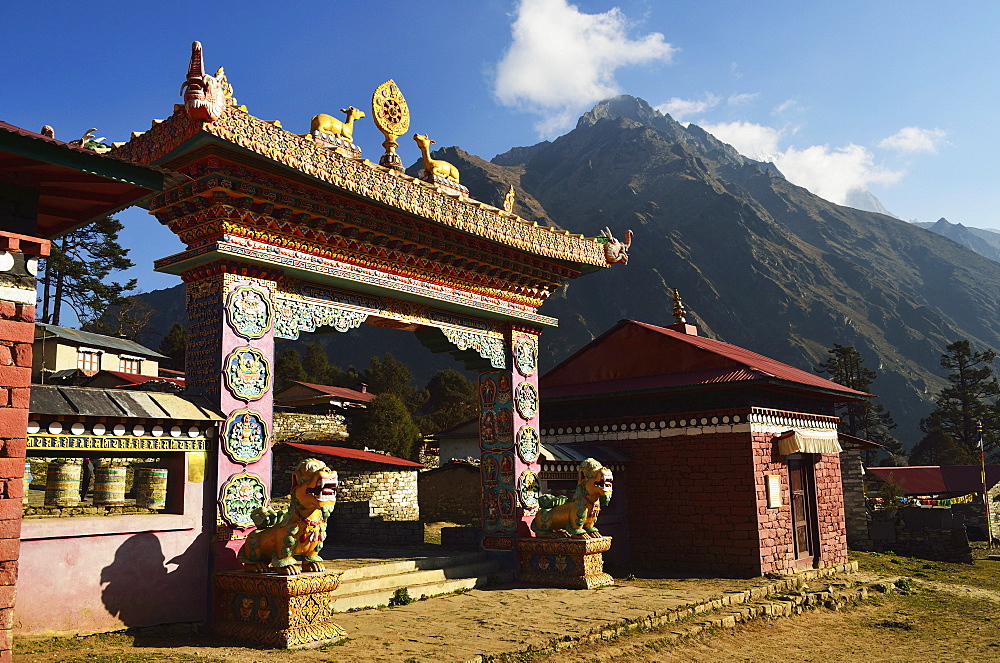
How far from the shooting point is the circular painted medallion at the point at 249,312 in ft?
29.0

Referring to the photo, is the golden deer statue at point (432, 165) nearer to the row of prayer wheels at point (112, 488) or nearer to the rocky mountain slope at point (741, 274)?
the row of prayer wheels at point (112, 488)

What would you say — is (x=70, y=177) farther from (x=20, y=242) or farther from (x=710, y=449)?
(x=710, y=449)

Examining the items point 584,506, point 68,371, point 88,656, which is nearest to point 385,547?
point 584,506

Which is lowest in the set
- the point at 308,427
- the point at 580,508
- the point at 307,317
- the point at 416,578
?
the point at 416,578

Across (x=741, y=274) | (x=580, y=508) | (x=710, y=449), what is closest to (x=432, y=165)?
(x=580, y=508)

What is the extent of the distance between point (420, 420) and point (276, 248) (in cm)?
4073

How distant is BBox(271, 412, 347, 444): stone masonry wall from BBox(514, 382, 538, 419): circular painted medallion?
23.1m

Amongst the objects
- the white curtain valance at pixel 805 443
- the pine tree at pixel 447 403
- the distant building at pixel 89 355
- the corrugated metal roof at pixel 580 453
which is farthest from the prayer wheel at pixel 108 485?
the pine tree at pixel 447 403

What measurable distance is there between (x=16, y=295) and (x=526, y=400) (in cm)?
841

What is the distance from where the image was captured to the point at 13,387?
18.7 feet

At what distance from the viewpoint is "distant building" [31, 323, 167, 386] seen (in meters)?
33.6

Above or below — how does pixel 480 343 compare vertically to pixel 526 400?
above

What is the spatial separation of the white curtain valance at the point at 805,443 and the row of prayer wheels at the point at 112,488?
1090 centimetres

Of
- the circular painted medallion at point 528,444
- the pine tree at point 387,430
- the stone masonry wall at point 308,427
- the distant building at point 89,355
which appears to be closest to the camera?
the circular painted medallion at point 528,444
